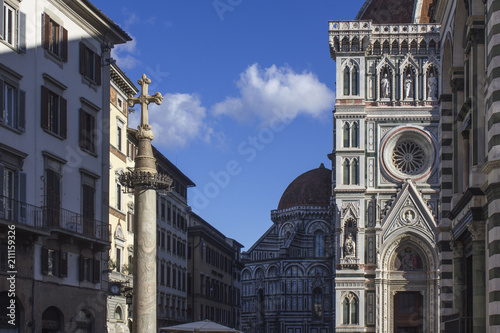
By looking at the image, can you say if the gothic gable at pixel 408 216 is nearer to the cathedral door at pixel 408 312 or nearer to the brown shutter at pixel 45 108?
the cathedral door at pixel 408 312

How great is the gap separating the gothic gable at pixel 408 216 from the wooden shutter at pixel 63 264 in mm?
43404

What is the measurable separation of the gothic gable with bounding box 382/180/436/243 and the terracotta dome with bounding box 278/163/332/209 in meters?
42.9

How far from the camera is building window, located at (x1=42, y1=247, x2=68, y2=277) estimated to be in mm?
31312

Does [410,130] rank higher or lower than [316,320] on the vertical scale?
higher

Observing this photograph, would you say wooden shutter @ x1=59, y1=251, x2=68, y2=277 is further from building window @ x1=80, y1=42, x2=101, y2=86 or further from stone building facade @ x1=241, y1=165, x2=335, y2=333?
stone building facade @ x1=241, y1=165, x2=335, y2=333

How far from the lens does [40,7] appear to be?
32.1 metres

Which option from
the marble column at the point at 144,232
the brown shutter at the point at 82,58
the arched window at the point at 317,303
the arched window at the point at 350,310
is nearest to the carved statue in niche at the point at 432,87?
the arched window at the point at 350,310

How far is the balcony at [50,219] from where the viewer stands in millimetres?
28750

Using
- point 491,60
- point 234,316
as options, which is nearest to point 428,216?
point 234,316

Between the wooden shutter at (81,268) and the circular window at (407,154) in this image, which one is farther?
the circular window at (407,154)

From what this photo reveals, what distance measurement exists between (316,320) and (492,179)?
88.8m

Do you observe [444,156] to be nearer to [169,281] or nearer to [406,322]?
[169,281]

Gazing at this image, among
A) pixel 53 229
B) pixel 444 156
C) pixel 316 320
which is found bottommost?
pixel 316 320

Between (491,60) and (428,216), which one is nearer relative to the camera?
(491,60)
